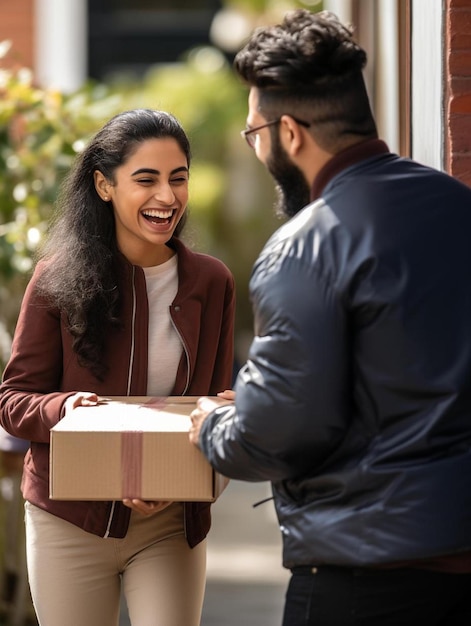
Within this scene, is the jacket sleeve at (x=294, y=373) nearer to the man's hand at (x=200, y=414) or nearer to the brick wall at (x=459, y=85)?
the man's hand at (x=200, y=414)

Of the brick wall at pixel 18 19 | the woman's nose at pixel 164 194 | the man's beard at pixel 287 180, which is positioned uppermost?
the brick wall at pixel 18 19

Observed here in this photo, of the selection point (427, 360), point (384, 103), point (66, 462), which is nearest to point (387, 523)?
point (427, 360)

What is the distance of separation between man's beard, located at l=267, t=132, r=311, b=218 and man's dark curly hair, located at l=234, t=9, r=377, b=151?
8 cm

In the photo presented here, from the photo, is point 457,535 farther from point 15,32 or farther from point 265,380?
point 15,32

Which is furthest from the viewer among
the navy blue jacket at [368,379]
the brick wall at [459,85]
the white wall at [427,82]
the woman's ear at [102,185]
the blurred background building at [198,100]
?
the blurred background building at [198,100]

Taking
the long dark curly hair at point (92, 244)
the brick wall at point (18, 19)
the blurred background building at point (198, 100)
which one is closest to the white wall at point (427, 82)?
the blurred background building at point (198, 100)

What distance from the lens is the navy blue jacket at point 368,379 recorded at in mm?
2475

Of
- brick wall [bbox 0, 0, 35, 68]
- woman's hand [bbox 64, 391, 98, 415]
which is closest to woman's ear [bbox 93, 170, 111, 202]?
Answer: woman's hand [bbox 64, 391, 98, 415]

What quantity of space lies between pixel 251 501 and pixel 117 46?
9.88 meters

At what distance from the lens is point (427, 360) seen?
2494mm

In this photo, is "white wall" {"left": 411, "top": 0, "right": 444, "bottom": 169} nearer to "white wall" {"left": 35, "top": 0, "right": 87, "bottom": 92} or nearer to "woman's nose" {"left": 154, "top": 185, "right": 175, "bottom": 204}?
"woman's nose" {"left": 154, "top": 185, "right": 175, "bottom": 204}

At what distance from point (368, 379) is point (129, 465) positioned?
64 centimetres

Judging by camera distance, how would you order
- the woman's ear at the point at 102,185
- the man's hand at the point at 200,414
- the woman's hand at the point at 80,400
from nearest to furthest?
the man's hand at the point at 200,414 → the woman's hand at the point at 80,400 → the woman's ear at the point at 102,185

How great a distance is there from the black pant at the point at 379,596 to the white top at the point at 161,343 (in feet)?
Result: 2.96
